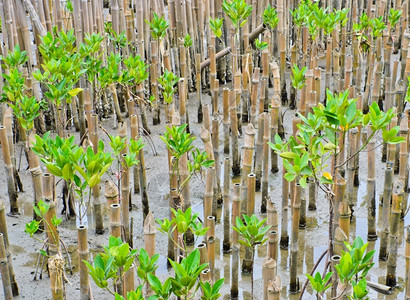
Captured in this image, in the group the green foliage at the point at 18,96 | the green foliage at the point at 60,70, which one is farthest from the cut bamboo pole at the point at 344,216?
the green foliage at the point at 18,96

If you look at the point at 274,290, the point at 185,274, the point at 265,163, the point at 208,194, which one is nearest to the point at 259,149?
the point at 265,163

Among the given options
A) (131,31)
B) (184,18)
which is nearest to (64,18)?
(131,31)

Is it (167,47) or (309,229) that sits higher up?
(167,47)

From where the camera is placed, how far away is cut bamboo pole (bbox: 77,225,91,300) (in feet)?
8.32

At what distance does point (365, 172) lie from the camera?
13.7 feet

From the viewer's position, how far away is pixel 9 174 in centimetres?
368

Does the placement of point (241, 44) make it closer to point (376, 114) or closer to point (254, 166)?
point (254, 166)

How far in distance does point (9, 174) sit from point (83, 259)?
4.19 ft

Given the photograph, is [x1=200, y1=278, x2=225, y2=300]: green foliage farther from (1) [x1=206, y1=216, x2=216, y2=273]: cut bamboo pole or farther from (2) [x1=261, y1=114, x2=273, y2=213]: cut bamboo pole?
(2) [x1=261, y1=114, x2=273, y2=213]: cut bamboo pole

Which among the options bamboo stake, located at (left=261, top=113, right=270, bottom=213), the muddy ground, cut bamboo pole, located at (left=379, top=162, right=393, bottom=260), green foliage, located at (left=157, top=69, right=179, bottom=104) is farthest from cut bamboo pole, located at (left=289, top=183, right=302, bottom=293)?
green foliage, located at (left=157, top=69, right=179, bottom=104)

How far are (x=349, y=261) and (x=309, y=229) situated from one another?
1.37 m

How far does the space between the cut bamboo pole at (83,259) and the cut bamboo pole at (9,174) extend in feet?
3.92

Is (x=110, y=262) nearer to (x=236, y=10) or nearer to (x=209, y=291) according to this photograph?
(x=209, y=291)

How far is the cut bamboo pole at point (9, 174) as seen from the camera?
3541 millimetres
